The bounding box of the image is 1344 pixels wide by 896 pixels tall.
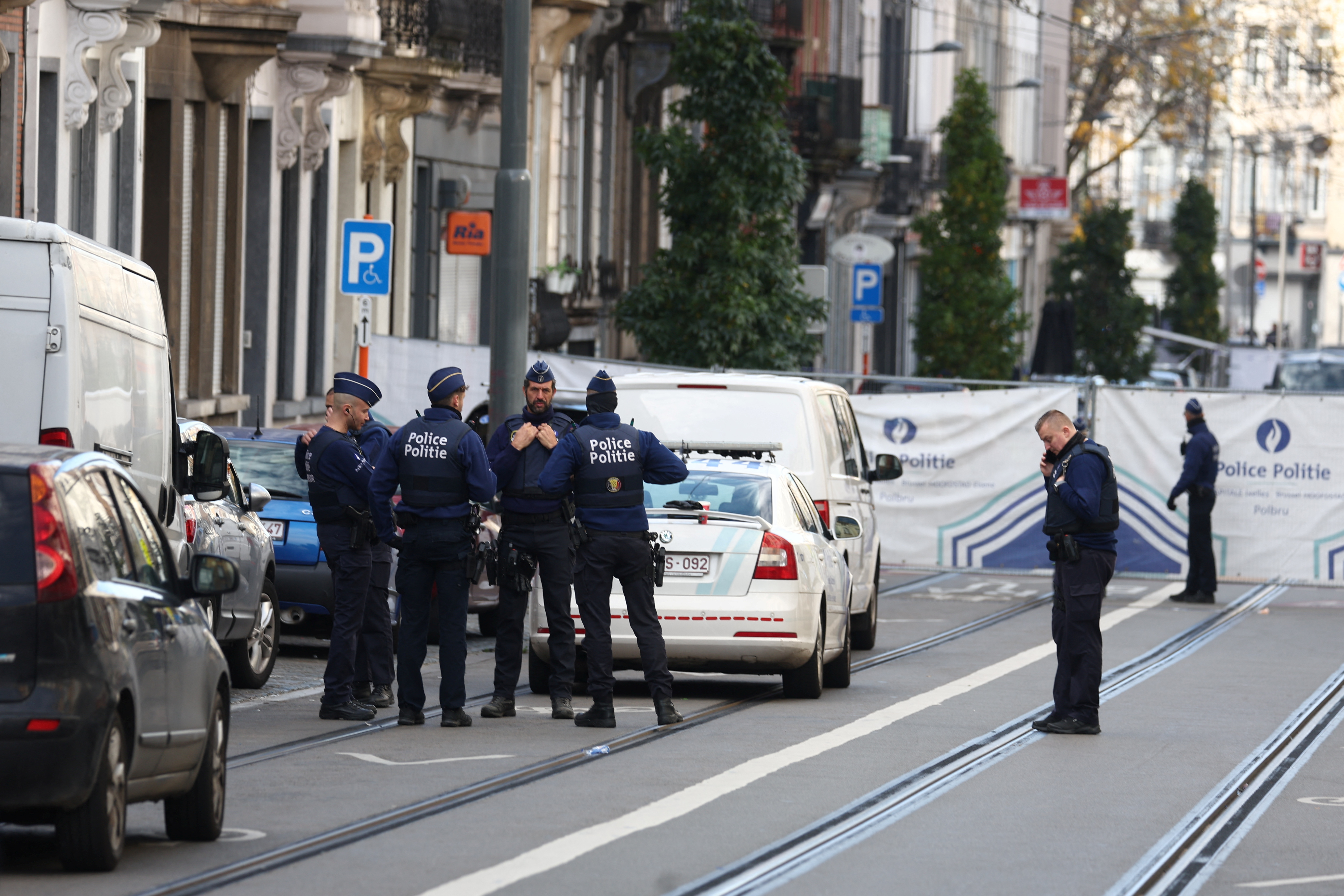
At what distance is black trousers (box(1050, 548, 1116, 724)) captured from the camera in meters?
13.8

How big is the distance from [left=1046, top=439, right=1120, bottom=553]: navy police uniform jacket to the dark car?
592 centimetres

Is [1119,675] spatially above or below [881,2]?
below

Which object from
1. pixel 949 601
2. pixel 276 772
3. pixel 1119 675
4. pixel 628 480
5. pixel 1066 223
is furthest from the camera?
pixel 1066 223

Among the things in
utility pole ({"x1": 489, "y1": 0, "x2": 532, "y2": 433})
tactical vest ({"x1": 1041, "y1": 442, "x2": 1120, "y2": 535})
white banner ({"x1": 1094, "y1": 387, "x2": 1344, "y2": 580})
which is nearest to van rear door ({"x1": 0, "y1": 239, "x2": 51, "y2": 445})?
tactical vest ({"x1": 1041, "y1": 442, "x2": 1120, "y2": 535})

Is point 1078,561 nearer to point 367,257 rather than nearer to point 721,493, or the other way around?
point 721,493

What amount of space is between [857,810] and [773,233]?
20758 mm

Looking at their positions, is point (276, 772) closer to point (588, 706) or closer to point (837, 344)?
point (588, 706)

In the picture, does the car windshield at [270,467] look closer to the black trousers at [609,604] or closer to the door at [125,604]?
the black trousers at [609,604]

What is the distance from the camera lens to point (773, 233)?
31000 mm

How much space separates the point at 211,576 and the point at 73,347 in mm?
2602

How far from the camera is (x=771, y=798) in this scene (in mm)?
10898

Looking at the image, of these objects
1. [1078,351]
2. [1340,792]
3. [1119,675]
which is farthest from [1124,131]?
[1340,792]

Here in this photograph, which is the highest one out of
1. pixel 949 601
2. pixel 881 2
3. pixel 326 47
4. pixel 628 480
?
pixel 881 2

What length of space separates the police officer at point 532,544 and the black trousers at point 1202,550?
11.9 m
